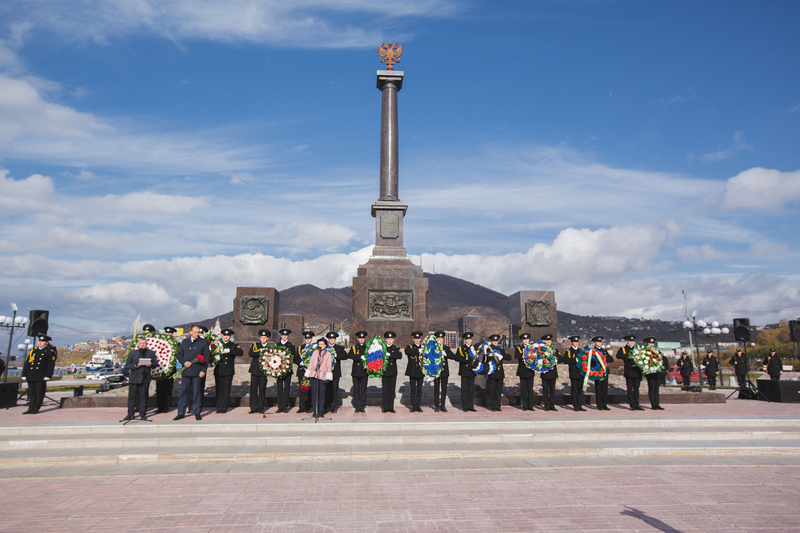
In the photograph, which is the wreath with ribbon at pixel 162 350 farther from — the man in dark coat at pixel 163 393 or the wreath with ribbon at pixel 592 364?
the wreath with ribbon at pixel 592 364

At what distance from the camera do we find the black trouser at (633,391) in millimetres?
11930

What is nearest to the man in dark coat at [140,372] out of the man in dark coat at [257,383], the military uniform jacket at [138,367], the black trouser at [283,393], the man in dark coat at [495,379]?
the military uniform jacket at [138,367]

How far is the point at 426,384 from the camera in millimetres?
14555

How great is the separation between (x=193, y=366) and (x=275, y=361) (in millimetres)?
1793

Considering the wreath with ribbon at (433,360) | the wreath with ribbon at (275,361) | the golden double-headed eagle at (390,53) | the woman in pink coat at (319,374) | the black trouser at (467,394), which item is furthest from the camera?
the golden double-headed eagle at (390,53)

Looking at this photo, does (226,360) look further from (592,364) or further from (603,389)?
(603,389)

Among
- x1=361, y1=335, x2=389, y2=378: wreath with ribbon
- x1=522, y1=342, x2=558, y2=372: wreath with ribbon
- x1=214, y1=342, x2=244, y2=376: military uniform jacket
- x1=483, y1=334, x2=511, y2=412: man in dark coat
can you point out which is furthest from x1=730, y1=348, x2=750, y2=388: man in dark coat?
x1=214, y1=342, x2=244, y2=376: military uniform jacket

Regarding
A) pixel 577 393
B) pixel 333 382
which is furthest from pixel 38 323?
pixel 577 393

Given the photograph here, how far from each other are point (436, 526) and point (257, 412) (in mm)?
7487

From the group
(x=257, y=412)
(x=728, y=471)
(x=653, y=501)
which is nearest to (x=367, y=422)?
(x=257, y=412)

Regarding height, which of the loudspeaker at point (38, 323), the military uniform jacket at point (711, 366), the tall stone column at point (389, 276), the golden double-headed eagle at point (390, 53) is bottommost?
the military uniform jacket at point (711, 366)

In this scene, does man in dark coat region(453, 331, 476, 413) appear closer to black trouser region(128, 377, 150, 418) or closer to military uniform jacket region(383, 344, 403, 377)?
military uniform jacket region(383, 344, 403, 377)

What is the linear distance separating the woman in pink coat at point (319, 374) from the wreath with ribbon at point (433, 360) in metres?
→ 2.33

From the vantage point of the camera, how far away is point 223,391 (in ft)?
37.5
